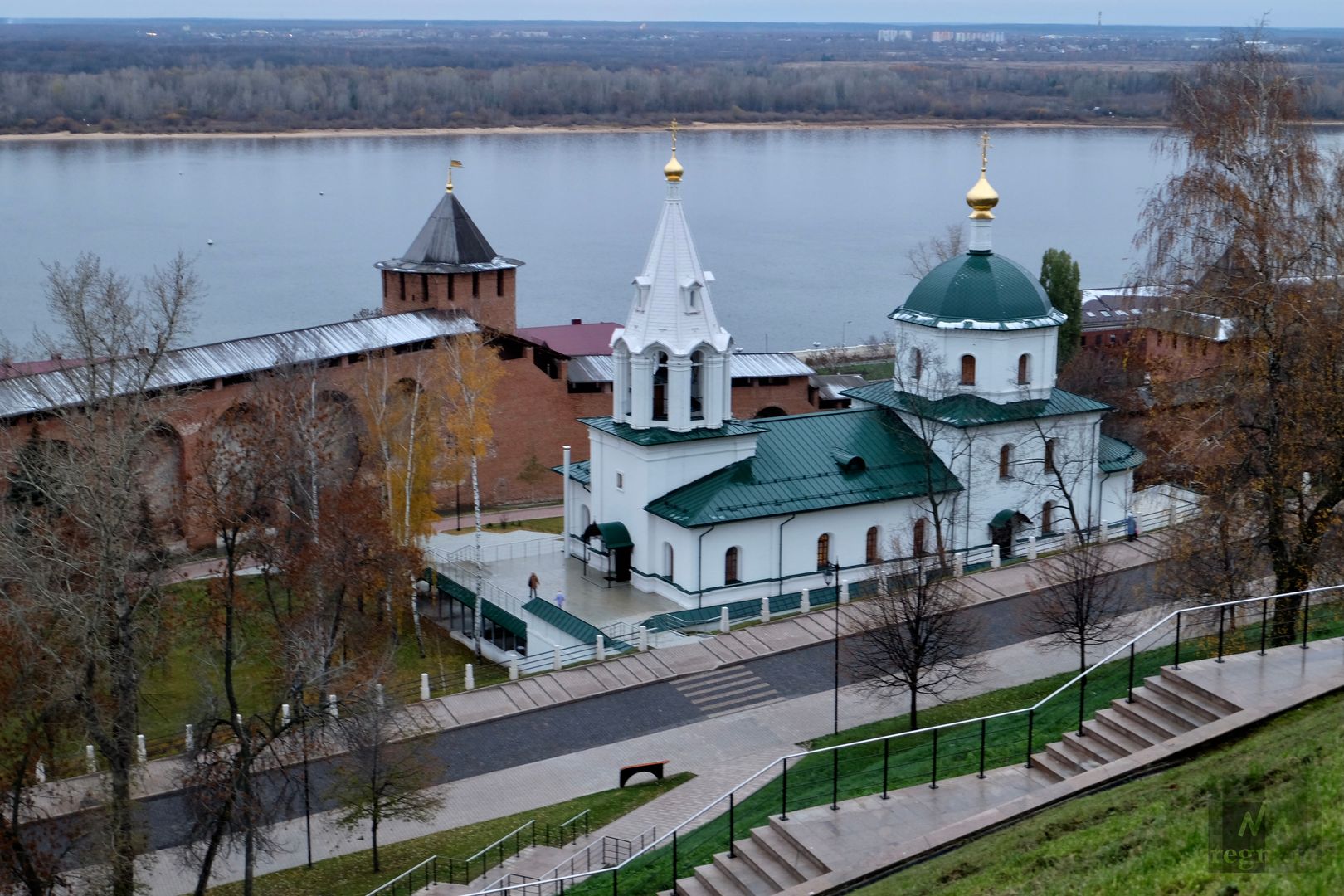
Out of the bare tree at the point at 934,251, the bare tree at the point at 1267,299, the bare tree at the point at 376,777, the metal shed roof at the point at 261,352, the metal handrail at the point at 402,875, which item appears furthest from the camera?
the bare tree at the point at 934,251

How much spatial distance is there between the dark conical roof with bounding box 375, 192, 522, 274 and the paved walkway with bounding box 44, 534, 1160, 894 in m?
13.5

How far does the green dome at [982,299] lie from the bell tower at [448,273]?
9896mm

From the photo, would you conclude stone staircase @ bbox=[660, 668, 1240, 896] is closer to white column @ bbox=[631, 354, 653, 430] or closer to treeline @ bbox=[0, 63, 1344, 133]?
white column @ bbox=[631, 354, 653, 430]

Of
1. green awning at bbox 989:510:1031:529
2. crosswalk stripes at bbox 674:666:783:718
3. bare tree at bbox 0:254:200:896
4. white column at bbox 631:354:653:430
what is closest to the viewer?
bare tree at bbox 0:254:200:896

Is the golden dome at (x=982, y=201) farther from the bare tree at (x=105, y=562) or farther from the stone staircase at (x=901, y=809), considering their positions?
the stone staircase at (x=901, y=809)

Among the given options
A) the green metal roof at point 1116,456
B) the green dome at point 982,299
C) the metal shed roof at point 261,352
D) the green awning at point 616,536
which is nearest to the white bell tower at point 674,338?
the green awning at point 616,536

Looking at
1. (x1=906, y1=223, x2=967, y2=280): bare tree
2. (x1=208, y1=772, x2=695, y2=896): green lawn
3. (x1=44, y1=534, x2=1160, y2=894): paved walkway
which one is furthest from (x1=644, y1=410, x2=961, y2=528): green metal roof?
(x1=906, y1=223, x2=967, y2=280): bare tree

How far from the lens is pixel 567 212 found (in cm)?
7881

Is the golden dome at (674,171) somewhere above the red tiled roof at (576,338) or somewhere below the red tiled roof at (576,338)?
above

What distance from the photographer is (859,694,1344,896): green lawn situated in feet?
26.0

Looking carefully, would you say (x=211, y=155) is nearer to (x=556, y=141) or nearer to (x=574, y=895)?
(x=556, y=141)

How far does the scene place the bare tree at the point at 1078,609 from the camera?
17125 mm

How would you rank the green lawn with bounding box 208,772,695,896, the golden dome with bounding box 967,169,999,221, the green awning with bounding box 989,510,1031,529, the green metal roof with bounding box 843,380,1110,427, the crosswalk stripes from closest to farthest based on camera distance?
the green lawn with bounding box 208,772,695,896 → the crosswalk stripes → the green metal roof with bounding box 843,380,1110,427 → the green awning with bounding box 989,510,1031,529 → the golden dome with bounding box 967,169,999,221

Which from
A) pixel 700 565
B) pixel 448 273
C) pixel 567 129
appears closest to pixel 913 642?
pixel 700 565
